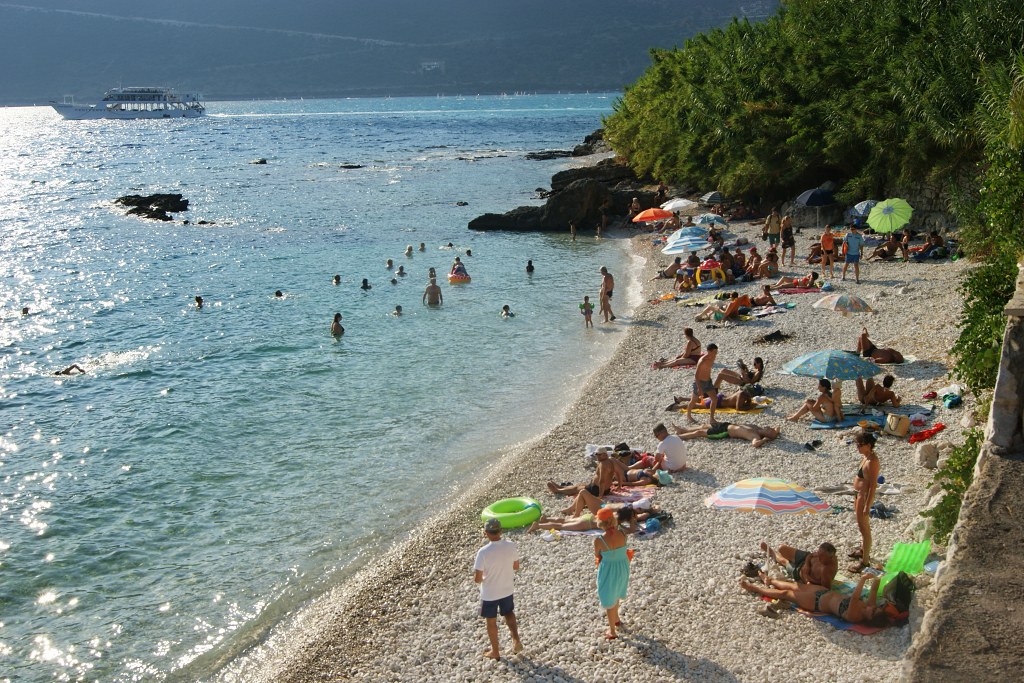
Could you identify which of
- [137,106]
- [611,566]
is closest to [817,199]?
[611,566]

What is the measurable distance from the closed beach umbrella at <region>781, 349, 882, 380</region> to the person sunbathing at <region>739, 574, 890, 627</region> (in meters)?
6.52

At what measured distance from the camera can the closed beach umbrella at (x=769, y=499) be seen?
10969 mm

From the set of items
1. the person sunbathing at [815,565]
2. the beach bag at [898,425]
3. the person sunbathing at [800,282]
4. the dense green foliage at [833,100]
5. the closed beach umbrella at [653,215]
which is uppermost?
the dense green foliage at [833,100]

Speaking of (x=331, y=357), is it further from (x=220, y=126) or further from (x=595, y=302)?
(x=220, y=126)

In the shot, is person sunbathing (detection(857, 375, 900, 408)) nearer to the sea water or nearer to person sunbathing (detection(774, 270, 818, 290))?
the sea water

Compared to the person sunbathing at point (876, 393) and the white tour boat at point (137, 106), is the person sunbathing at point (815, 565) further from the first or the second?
the white tour boat at point (137, 106)

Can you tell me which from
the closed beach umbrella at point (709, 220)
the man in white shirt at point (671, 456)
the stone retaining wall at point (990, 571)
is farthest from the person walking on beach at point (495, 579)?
the closed beach umbrella at point (709, 220)

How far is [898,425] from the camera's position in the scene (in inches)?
539

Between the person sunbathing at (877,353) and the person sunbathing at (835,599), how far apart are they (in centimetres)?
859

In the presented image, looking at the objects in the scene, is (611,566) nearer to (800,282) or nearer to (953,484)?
(953,484)

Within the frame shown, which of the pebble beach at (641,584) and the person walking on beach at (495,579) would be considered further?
the person walking on beach at (495,579)

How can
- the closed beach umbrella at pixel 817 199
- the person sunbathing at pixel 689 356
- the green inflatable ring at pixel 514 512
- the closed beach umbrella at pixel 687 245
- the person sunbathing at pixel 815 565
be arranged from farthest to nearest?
the closed beach umbrella at pixel 817 199 < the closed beach umbrella at pixel 687 245 < the person sunbathing at pixel 689 356 < the green inflatable ring at pixel 514 512 < the person sunbathing at pixel 815 565

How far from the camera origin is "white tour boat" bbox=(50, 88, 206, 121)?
174 meters

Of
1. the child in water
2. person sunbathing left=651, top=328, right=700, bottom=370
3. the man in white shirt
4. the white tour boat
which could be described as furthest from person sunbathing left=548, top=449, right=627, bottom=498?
the white tour boat
